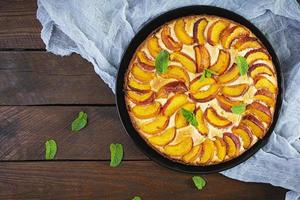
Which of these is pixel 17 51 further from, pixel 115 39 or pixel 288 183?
pixel 288 183

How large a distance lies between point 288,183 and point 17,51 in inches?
36.4

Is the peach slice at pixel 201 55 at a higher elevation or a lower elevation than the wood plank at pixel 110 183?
higher

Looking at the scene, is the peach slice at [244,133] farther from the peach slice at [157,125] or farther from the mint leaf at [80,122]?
the mint leaf at [80,122]

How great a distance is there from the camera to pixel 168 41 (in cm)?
161

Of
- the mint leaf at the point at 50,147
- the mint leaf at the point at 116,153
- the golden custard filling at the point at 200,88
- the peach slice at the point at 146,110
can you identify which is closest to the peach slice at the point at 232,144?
the golden custard filling at the point at 200,88

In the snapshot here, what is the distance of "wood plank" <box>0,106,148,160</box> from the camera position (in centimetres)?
179

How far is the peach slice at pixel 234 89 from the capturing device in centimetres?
163

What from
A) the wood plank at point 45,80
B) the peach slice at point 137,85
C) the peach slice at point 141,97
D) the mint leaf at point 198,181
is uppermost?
the peach slice at point 137,85

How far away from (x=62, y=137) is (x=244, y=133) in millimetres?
561

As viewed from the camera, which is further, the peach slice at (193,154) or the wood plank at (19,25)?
the wood plank at (19,25)

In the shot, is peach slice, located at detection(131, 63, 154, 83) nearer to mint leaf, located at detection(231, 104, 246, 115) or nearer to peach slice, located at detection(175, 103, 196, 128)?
peach slice, located at detection(175, 103, 196, 128)

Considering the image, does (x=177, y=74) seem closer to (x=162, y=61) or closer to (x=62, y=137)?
(x=162, y=61)

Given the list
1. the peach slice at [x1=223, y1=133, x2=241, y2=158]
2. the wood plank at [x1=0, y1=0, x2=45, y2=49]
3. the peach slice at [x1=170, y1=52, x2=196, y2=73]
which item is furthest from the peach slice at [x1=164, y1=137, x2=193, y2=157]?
the wood plank at [x1=0, y1=0, x2=45, y2=49]

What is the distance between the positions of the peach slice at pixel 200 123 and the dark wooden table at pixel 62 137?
9.0 inches
